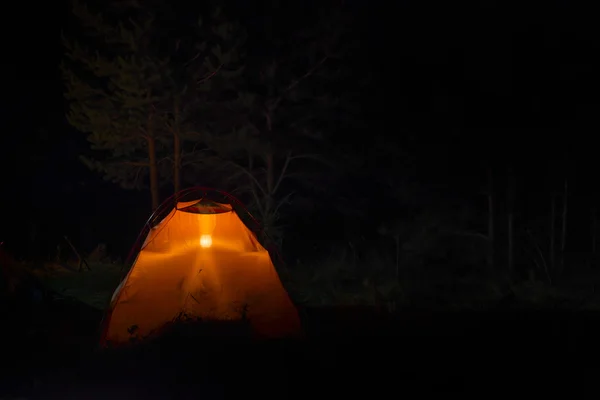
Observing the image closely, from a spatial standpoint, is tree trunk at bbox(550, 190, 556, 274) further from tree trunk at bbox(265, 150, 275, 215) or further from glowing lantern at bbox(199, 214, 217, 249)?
glowing lantern at bbox(199, 214, 217, 249)

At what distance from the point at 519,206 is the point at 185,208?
9998 millimetres

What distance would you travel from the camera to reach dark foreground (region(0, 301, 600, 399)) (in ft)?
19.0

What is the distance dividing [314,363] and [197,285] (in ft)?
6.27

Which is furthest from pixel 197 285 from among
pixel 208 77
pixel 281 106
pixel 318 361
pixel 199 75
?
pixel 281 106

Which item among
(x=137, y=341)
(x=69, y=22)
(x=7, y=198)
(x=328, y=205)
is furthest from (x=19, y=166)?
(x=137, y=341)

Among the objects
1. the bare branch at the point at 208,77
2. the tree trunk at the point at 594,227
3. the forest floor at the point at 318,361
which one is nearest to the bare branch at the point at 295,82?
the bare branch at the point at 208,77

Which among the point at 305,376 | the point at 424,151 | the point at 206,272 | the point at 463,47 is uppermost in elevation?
the point at 463,47

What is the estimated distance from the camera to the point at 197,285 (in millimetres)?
Answer: 7664

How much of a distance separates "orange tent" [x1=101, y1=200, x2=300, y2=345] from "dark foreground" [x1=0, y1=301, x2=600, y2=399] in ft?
1.66

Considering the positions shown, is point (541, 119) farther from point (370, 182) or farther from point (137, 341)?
point (137, 341)

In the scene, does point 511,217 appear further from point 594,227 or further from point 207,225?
point 207,225

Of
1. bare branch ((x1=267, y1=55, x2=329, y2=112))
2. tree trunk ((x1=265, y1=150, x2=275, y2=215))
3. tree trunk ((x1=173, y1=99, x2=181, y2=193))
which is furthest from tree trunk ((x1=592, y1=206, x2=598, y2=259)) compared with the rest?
tree trunk ((x1=173, y1=99, x2=181, y2=193))

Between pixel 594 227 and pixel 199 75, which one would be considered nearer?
pixel 199 75

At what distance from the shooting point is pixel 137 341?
7094mm
